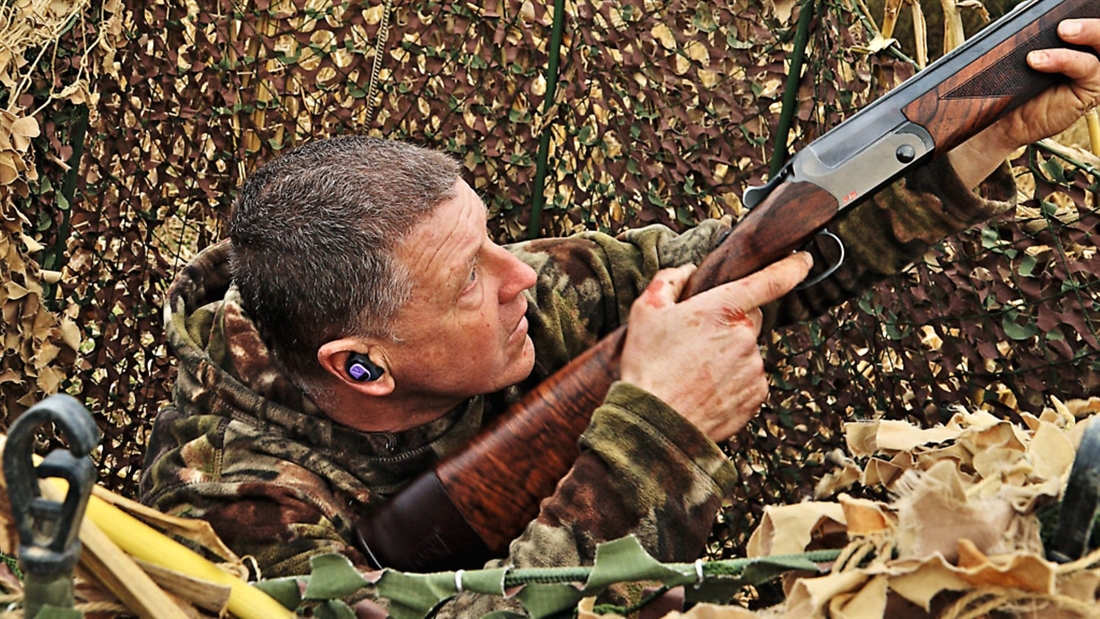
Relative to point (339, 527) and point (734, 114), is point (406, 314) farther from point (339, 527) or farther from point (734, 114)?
point (734, 114)

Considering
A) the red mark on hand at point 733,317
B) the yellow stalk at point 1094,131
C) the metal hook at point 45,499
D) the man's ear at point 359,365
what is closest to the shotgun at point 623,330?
the red mark on hand at point 733,317

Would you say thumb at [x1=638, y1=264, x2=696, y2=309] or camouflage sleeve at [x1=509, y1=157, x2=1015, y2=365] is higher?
thumb at [x1=638, y1=264, x2=696, y2=309]

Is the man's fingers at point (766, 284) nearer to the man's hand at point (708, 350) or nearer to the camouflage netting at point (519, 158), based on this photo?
the man's hand at point (708, 350)

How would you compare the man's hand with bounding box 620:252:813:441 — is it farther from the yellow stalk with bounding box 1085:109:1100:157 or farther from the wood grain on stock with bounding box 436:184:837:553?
the yellow stalk with bounding box 1085:109:1100:157

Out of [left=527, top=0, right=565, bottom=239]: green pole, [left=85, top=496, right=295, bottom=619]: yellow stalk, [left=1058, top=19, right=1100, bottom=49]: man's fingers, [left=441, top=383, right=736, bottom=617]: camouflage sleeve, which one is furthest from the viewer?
[left=527, top=0, right=565, bottom=239]: green pole

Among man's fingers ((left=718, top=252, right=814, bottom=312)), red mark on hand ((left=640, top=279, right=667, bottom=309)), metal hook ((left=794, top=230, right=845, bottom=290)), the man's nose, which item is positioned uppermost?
the man's nose

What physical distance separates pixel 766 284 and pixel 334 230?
69 centimetres

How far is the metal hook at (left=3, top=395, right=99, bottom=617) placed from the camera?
2.87ft

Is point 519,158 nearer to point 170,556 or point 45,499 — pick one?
point 170,556

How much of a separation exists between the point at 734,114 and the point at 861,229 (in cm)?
52

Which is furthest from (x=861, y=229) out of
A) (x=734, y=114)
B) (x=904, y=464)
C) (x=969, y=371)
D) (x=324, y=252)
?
(x=324, y=252)

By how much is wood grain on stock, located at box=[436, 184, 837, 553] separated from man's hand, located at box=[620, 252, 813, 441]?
38mm

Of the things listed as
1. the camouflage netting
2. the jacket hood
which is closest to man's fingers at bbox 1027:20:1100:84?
the camouflage netting

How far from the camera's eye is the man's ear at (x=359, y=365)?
1.86 m
